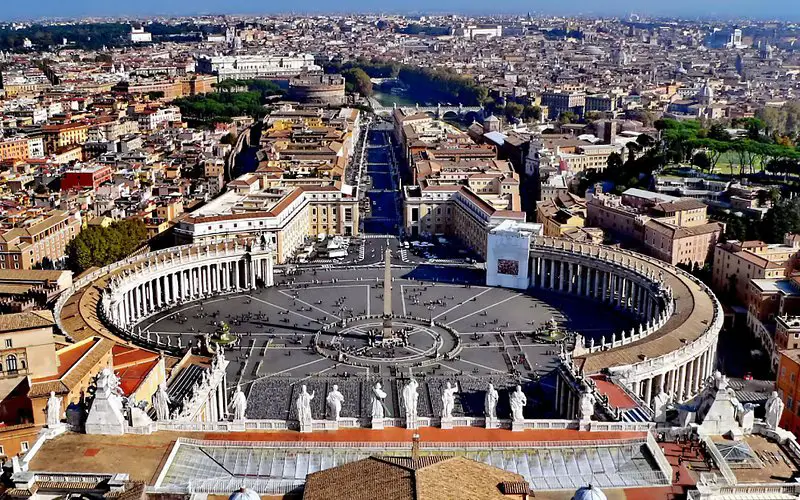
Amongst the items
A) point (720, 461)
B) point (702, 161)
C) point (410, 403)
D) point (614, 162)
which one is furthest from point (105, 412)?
point (702, 161)

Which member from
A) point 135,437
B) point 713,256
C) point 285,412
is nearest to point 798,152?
point 713,256

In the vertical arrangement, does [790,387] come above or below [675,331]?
below

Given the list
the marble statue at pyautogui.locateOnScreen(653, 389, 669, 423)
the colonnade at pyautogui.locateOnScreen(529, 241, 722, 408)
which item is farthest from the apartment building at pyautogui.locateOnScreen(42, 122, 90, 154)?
the marble statue at pyautogui.locateOnScreen(653, 389, 669, 423)

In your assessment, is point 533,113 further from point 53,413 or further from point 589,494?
point 589,494

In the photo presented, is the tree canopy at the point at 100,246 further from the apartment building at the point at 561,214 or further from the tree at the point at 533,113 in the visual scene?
the tree at the point at 533,113

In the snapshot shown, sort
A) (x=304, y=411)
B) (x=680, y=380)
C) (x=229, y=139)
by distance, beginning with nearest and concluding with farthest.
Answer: (x=304, y=411)
(x=680, y=380)
(x=229, y=139)

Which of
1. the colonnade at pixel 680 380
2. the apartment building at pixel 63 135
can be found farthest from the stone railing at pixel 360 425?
the apartment building at pixel 63 135

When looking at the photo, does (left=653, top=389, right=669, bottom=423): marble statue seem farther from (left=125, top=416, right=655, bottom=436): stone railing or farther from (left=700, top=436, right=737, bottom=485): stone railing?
(left=700, top=436, right=737, bottom=485): stone railing
